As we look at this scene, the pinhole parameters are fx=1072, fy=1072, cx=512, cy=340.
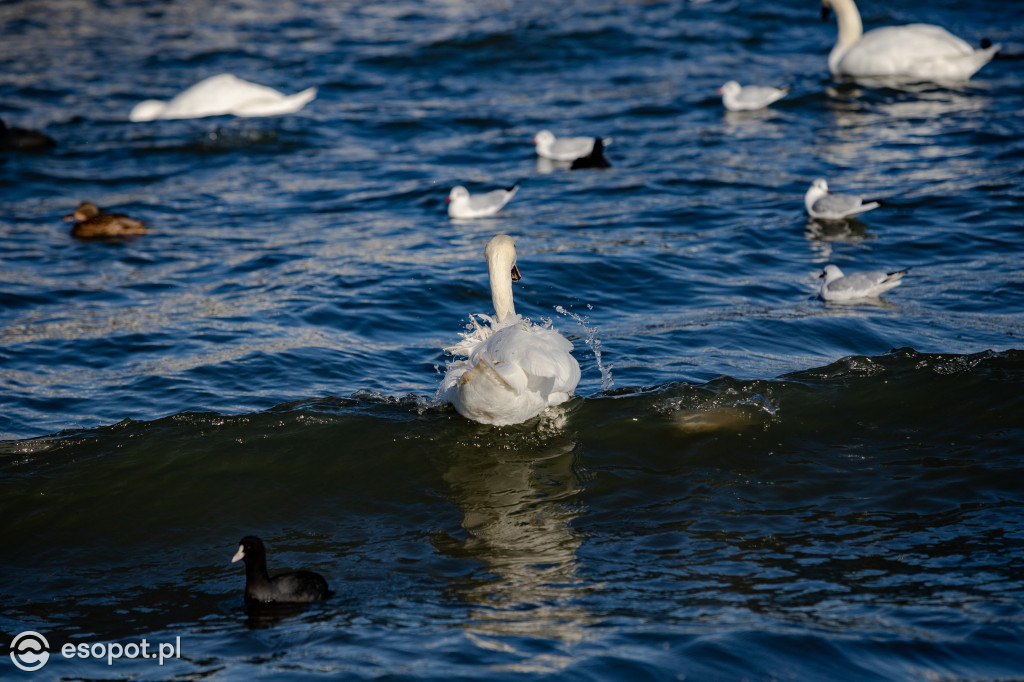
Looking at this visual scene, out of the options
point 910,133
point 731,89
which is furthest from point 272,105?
point 910,133

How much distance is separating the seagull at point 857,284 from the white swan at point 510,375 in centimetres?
315

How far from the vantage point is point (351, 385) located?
320 inches

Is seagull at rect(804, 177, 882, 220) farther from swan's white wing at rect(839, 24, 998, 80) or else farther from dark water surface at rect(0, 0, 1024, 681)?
swan's white wing at rect(839, 24, 998, 80)

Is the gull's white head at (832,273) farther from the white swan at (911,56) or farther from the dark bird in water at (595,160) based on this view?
the white swan at (911,56)

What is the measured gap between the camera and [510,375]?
6758 millimetres

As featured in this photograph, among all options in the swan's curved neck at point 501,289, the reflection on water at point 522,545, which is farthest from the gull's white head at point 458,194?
the reflection on water at point 522,545

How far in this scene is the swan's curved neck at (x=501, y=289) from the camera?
820cm

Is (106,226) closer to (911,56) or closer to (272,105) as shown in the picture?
(272,105)

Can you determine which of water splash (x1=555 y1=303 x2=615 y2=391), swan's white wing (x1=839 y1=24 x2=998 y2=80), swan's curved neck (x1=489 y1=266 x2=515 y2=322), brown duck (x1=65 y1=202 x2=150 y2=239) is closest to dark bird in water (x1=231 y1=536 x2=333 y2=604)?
water splash (x1=555 y1=303 x2=615 y2=391)

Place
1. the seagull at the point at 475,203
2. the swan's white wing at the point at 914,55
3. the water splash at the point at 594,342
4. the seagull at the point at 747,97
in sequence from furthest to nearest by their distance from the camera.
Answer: the swan's white wing at the point at 914,55
the seagull at the point at 747,97
the seagull at the point at 475,203
the water splash at the point at 594,342

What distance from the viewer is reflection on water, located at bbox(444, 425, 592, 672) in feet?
16.0

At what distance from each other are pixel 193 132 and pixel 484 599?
13733 millimetres

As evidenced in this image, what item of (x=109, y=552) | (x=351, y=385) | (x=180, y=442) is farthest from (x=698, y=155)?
(x=109, y=552)

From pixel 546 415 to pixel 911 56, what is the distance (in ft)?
41.4
